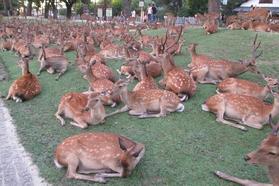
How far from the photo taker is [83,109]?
21.1ft

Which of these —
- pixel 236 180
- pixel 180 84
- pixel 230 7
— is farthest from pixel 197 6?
pixel 236 180

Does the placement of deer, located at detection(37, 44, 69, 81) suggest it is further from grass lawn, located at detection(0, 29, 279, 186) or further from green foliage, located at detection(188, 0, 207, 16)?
green foliage, located at detection(188, 0, 207, 16)

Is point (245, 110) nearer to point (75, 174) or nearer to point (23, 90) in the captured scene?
point (75, 174)

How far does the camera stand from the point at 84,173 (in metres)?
Result: 4.82

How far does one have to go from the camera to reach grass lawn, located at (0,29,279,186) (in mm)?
4875

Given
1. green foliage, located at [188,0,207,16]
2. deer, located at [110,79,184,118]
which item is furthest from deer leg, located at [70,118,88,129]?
green foliage, located at [188,0,207,16]

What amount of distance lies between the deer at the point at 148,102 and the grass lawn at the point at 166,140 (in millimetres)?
133

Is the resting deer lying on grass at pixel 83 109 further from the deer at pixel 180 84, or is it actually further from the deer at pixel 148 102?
the deer at pixel 180 84

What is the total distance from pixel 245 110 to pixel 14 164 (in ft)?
10.8

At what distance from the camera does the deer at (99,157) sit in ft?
15.5

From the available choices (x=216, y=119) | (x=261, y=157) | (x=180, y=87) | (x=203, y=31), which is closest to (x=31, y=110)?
(x=180, y=87)

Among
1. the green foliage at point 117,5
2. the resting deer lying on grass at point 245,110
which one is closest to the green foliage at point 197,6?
the green foliage at point 117,5

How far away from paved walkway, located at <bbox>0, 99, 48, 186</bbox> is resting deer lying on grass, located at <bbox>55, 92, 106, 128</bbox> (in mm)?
820

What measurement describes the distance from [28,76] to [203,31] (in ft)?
29.1
